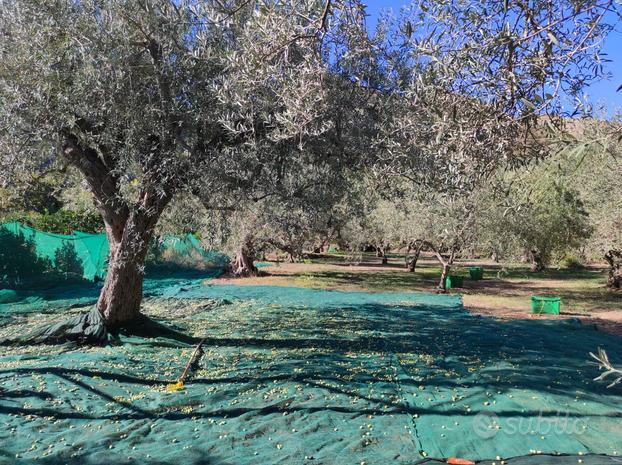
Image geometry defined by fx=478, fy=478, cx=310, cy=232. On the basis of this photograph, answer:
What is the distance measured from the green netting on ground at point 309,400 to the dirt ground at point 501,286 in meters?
4.81

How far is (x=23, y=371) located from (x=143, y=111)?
12.6ft

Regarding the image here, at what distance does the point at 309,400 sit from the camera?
5539mm

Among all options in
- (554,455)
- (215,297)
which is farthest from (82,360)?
(215,297)

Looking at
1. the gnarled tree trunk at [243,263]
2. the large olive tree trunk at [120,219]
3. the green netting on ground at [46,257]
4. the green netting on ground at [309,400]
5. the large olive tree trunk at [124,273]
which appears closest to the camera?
A: the green netting on ground at [309,400]

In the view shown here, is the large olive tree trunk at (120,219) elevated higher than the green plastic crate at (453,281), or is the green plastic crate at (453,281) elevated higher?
the large olive tree trunk at (120,219)

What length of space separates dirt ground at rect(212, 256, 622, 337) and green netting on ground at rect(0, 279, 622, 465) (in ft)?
15.8

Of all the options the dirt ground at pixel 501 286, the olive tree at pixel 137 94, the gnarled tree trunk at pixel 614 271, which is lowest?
the dirt ground at pixel 501 286

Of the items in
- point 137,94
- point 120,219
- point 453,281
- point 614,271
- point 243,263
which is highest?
point 137,94

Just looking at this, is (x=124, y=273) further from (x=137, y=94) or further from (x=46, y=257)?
(x=46, y=257)

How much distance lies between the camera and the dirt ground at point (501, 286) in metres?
14.7

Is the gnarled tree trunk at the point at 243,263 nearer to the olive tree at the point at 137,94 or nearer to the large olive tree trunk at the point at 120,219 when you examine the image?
the large olive tree trunk at the point at 120,219

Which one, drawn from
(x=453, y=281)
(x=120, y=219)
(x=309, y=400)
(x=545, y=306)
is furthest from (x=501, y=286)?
(x=309, y=400)

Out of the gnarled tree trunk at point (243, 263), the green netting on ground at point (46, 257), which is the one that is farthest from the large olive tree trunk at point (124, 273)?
the gnarled tree trunk at point (243, 263)

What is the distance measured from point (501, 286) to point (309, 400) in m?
19.0
